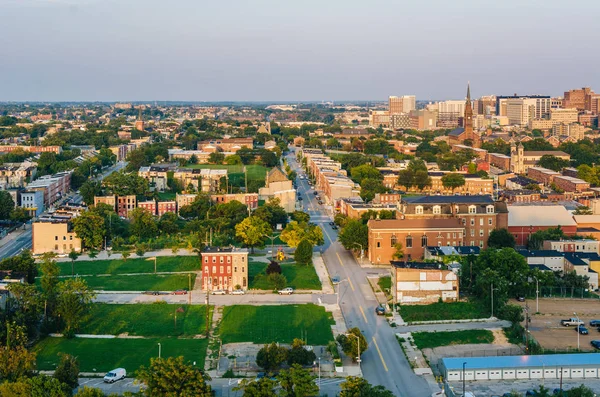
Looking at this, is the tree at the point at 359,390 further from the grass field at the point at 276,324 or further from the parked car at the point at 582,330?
the parked car at the point at 582,330

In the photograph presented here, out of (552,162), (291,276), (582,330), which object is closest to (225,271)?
(291,276)

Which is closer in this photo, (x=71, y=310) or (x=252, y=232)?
(x=71, y=310)

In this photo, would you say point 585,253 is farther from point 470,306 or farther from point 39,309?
point 39,309

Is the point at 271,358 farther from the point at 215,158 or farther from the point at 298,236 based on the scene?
the point at 215,158

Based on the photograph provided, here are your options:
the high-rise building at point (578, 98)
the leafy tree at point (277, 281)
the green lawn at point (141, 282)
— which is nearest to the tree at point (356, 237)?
the leafy tree at point (277, 281)

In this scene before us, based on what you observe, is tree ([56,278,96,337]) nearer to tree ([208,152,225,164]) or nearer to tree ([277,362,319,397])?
tree ([277,362,319,397])

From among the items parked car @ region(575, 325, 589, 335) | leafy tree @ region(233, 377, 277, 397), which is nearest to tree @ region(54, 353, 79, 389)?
leafy tree @ region(233, 377, 277, 397)
